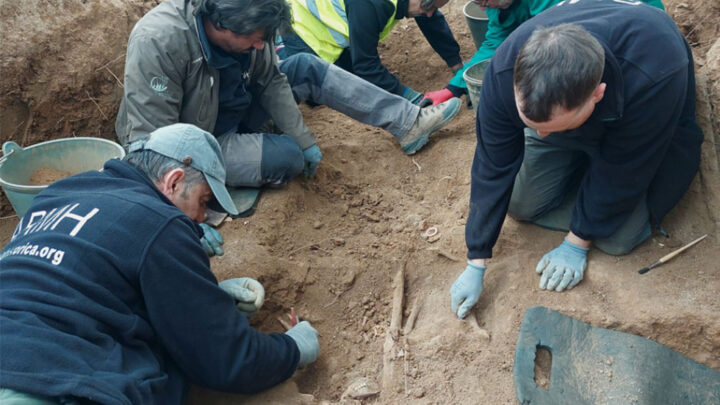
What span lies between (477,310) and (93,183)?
5.36 ft

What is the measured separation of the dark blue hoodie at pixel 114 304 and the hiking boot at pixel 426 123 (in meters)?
2.09

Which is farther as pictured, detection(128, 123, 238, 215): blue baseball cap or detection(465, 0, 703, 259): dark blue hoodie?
detection(465, 0, 703, 259): dark blue hoodie

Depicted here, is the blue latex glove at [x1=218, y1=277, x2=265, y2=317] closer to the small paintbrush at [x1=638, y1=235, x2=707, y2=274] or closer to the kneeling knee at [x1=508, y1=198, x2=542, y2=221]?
the kneeling knee at [x1=508, y1=198, x2=542, y2=221]

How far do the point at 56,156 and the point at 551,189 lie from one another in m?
2.56

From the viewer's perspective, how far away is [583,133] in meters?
2.22

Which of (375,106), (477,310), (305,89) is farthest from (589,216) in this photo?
(305,89)

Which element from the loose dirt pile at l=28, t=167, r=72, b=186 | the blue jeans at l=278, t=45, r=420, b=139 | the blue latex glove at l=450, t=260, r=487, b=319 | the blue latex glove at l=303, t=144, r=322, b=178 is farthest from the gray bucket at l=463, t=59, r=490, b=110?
the loose dirt pile at l=28, t=167, r=72, b=186

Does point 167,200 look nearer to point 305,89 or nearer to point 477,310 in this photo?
point 477,310

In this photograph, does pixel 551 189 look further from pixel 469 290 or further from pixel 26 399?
pixel 26 399

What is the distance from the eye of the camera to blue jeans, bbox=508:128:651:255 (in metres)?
2.60

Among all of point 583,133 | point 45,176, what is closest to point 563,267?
point 583,133

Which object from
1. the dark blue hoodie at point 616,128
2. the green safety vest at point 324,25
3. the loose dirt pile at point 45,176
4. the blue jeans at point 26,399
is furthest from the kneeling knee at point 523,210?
the loose dirt pile at point 45,176

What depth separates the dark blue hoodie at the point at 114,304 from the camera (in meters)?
1.43

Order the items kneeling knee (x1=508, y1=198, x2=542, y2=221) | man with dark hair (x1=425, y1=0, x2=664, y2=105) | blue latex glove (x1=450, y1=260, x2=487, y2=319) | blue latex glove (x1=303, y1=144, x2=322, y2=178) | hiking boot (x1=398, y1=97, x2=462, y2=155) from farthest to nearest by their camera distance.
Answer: hiking boot (x1=398, y1=97, x2=462, y2=155) < man with dark hair (x1=425, y1=0, x2=664, y2=105) < blue latex glove (x1=303, y1=144, x2=322, y2=178) < kneeling knee (x1=508, y1=198, x2=542, y2=221) < blue latex glove (x1=450, y1=260, x2=487, y2=319)
